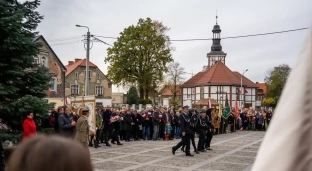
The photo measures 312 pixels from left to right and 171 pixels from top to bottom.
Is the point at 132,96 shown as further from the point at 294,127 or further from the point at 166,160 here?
the point at 294,127

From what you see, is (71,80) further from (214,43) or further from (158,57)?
(214,43)

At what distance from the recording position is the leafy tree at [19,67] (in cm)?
1181

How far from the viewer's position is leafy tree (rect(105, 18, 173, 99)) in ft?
178

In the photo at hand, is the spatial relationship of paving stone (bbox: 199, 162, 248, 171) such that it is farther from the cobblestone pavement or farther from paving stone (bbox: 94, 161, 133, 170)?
paving stone (bbox: 94, 161, 133, 170)

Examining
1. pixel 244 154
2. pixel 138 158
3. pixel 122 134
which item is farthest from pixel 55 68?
pixel 138 158

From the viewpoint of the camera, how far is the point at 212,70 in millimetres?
79812

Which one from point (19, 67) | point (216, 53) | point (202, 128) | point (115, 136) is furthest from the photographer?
point (216, 53)

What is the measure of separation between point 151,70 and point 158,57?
2087 mm

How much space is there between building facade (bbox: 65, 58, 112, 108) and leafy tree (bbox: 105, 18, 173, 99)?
16.5m

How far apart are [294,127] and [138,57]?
5375 cm

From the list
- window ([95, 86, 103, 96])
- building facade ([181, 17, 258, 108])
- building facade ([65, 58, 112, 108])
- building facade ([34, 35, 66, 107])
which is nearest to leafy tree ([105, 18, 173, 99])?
building facade ([34, 35, 66, 107])

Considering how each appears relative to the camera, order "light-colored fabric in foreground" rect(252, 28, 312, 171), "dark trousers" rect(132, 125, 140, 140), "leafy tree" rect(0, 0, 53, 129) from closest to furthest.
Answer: "light-colored fabric in foreground" rect(252, 28, 312, 171)
"leafy tree" rect(0, 0, 53, 129)
"dark trousers" rect(132, 125, 140, 140)

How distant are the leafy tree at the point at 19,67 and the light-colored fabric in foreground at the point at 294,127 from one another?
37.9ft

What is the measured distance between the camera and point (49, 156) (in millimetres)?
1035
